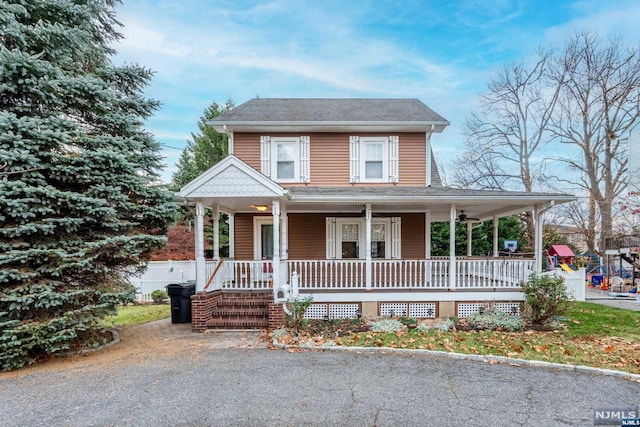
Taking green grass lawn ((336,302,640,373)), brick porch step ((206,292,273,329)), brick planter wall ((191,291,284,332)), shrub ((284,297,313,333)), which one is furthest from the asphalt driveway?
brick porch step ((206,292,273,329))

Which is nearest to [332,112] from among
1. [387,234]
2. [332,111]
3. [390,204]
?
[332,111]

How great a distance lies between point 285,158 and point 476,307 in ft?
24.4

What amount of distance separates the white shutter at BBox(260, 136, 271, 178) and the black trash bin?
4.39 m

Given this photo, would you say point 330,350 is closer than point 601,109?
Yes

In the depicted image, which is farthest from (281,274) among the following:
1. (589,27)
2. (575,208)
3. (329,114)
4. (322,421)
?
(589,27)

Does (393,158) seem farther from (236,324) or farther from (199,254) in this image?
(236,324)

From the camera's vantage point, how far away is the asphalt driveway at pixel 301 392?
3.73m

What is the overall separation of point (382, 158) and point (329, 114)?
95.6 inches

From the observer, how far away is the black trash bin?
8.69m

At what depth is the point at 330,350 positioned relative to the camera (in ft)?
20.3

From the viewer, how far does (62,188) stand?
19.9 ft

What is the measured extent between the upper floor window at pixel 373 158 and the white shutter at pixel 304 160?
1.48 metres

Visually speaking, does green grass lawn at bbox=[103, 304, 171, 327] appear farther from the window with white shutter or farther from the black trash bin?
the window with white shutter

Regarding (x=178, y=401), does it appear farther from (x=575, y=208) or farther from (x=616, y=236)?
(x=575, y=208)
